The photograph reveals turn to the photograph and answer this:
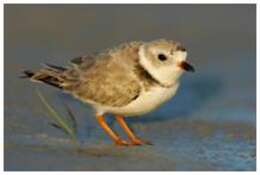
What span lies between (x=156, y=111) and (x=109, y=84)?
4.41 feet

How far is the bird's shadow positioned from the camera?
9.30m

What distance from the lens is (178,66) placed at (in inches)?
313

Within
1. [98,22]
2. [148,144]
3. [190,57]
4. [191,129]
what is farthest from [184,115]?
[98,22]

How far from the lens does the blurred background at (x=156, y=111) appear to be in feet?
25.4

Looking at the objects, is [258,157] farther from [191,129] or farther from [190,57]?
[190,57]

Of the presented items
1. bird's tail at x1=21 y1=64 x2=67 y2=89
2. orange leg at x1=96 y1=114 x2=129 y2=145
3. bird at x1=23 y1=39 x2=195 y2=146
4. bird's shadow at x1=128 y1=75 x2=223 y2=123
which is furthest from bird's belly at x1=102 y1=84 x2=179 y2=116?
bird's shadow at x1=128 y1=75 x2=223 y2=123

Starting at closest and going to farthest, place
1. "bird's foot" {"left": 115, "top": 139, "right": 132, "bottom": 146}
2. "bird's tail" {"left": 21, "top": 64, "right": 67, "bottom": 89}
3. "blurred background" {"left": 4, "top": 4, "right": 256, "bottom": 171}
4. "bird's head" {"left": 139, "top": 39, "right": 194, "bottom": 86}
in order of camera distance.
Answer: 1. "blurred background" {"left": 4, "top": 4, "right": 256, "bottom": 171}
2. "bird's head" {"left": 139, "top": 39, "right": 194, "bottom": 86}
3. "bird's foot" {"left": 115, "top": 139, "right": 132, "bottom": 146}
4. "bird's tail" {"left": 21, "top": 64, "right": 67, "bottom": 89}

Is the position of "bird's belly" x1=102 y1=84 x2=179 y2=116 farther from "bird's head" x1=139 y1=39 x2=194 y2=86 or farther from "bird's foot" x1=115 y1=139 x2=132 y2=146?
"bird's foot" x1=115 y1=139 x2=132 y2=146

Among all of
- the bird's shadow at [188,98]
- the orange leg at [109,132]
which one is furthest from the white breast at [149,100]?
the bird's shadow at [188,98]

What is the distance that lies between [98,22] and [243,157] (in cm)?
465

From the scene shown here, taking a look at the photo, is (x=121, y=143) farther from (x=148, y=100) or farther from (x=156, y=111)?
(x=156, y=111)

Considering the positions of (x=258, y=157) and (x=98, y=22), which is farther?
(x=98, y=22)

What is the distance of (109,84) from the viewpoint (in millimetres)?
8156

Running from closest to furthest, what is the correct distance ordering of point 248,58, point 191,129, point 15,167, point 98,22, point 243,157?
point 15,167
point 243,157
point 191,129
point 248,58
point 98,22
